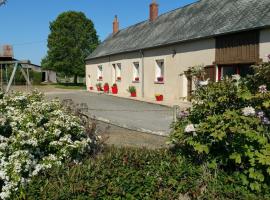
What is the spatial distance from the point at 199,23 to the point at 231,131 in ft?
56.4

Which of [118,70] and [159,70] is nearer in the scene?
[159,70]

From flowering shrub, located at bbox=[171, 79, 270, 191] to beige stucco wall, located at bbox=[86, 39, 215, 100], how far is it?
40.2 ft

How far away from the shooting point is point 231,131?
457 cm

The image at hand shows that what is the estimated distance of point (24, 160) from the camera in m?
4.79

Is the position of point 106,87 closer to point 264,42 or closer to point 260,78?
point 264,42

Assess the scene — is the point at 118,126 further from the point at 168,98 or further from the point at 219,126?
the point at 168,98

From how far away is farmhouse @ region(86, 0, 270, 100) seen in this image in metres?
15.9

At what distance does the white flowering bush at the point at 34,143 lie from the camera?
471 centimetres

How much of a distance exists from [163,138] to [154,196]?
4.83 m

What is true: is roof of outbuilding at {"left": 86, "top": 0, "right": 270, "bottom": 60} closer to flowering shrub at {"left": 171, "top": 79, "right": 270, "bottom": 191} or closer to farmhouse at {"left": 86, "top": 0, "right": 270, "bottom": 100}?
farmhouse at {"left": 86, "top": 0, "right": 270, "bottom": 100}

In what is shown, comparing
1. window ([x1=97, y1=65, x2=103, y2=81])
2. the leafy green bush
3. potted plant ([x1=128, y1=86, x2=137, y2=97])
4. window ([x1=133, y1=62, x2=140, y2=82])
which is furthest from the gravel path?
window ([x1=97, y1=65, x2=103, y2=81])

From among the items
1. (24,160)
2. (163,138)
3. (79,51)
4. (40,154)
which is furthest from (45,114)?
(79,51)

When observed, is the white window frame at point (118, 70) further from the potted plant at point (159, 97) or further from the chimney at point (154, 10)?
the potted plant at point (159, 97)

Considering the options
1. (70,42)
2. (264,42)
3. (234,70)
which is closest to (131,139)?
(264,42)
